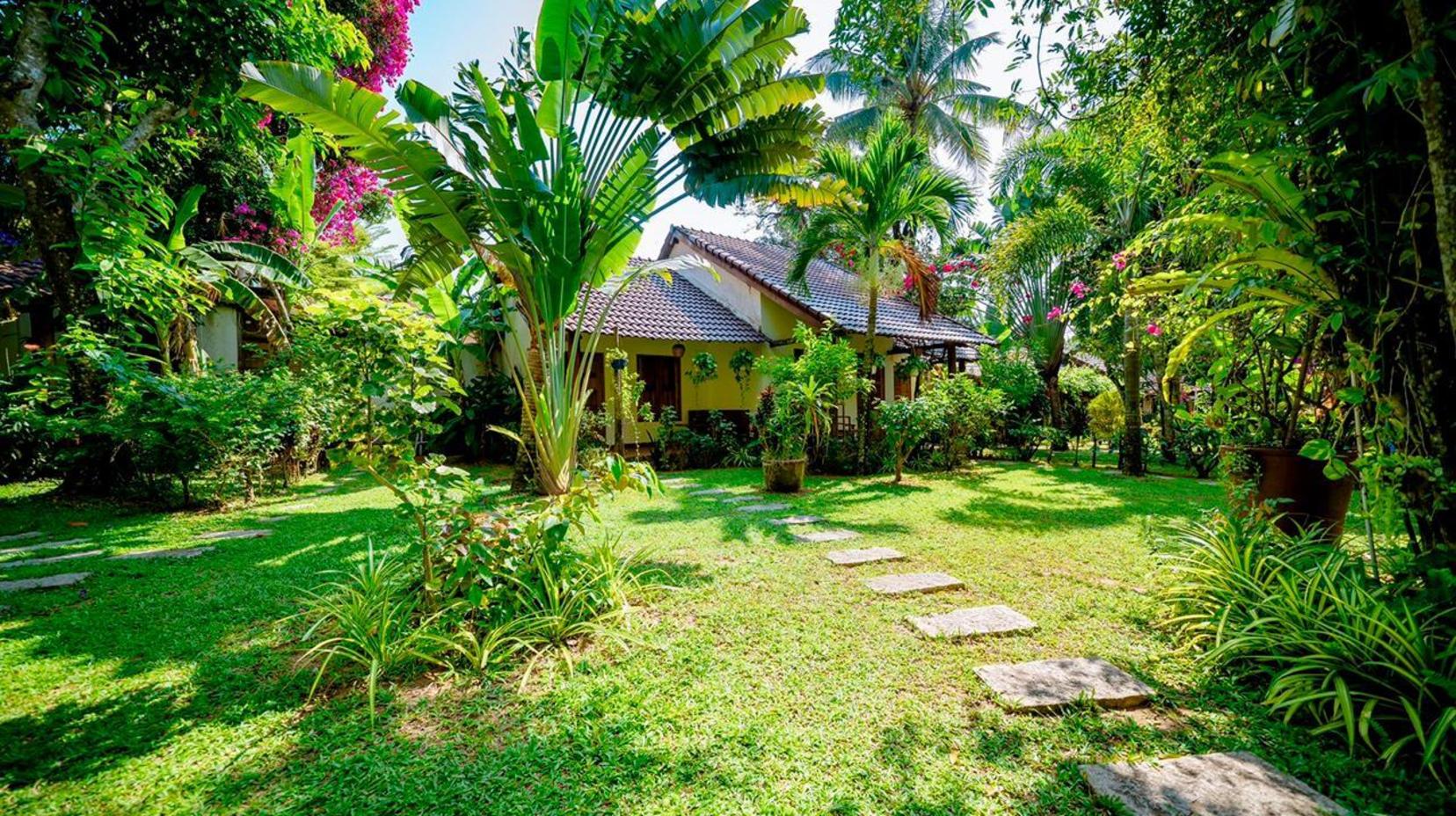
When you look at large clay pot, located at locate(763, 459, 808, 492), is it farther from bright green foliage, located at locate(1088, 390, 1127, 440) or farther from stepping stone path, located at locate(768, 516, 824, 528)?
bright green foliage, located at locate(1088, 390, 1127, 440)

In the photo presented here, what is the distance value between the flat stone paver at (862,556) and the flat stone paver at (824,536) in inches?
15.2

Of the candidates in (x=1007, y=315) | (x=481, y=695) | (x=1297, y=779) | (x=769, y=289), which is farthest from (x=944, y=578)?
(x=1007, y=315)

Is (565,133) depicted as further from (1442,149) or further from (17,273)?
(17,273)

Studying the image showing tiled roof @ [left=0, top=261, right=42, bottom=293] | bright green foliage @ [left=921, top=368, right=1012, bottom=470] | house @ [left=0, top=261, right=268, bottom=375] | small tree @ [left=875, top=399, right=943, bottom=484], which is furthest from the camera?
tiled roof @ [left=0, top=261, right=42, bottom=293]

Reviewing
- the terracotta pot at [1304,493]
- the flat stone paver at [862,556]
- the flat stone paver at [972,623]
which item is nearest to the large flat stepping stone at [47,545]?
the flat stone paver at [862,556]

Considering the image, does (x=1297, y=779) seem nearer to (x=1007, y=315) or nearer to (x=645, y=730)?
(x=645, y=730)

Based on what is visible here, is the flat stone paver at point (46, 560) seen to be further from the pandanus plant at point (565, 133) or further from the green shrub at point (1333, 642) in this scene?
the green shrub at point (1333, 642)

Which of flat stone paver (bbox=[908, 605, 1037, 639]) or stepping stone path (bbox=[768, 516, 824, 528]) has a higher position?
stepping stone path (bbox=[768, 516, 824, 528])

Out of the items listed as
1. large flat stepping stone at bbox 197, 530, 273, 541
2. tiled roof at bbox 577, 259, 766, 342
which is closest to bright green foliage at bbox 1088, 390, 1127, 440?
tiled roof at bbox 577, 259, 766, 342

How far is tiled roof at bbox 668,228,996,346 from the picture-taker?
44.8 feet

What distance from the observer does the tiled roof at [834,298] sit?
44.8 ft

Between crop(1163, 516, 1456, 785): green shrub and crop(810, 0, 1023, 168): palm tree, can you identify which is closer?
crop(1163, 516, 1456, 785): green shrub

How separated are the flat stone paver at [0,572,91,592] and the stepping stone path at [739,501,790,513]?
593 centimetres

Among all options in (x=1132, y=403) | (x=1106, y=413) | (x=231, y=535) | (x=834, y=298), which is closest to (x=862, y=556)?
(x=231, y=535)
